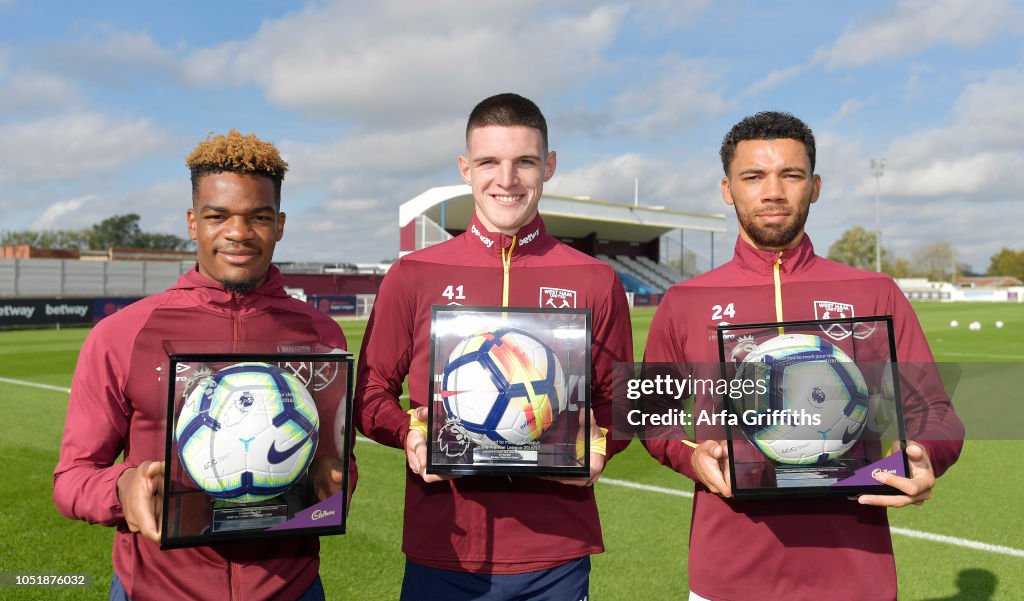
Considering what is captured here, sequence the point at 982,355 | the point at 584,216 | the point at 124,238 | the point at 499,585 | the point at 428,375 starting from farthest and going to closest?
the point at 124,238, the point at 584,216, the point at 982,355, the point at 428,375, the point at 499,585

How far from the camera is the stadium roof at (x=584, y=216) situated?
149 ft

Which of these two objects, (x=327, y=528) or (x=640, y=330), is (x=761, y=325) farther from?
(x=640, y=330)

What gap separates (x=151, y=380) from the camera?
235 cm

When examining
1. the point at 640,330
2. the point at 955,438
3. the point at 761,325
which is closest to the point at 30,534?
the point at 761,325

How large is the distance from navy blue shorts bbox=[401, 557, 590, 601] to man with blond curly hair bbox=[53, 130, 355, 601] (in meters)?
0.36

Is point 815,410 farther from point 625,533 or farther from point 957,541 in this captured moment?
point 957,541

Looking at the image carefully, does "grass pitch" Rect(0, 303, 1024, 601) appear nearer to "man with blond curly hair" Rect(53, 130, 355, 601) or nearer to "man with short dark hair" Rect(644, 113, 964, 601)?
"man with short dark hair" Rect(644, 113, 964, 601)

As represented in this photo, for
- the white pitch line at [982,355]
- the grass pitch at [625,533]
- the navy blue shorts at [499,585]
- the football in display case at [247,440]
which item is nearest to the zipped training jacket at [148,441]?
the football in display case at [247,440]

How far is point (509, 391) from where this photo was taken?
85.3 inches

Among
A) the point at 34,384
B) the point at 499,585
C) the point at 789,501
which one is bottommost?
the point at 34,384

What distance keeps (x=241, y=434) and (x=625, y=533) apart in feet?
13.3

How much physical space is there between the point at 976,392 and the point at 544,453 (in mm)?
12354

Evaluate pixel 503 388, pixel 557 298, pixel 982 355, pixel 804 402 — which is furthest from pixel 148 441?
pixel 982 355

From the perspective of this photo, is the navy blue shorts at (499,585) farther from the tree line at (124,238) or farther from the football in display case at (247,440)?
the tree line at (124,238)
